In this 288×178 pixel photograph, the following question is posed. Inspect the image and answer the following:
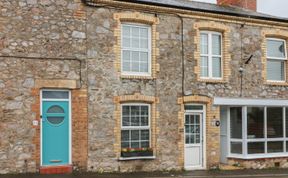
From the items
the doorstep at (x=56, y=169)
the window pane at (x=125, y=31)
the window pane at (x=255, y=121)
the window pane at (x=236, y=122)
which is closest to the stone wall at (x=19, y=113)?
the doorstep at (x=56, y=169)

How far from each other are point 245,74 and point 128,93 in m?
5.31

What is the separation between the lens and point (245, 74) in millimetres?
19734

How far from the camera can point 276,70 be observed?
20766 mm

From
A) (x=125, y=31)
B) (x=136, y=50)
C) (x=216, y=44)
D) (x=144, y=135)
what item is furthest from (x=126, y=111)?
(x=216, y=44)

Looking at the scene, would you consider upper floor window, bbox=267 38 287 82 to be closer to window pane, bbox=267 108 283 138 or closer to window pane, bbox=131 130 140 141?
window pane, bbox=267 108 283 138

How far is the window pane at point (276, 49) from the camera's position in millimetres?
20547

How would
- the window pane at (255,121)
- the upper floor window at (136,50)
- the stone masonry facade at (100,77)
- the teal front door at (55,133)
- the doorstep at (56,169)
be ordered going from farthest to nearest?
the window pane at (255,121)
the upper floor window at (136,50)
the teal front door at (55,133)
the doorstep at (56,169)
the stone masonry facade at (100,77)

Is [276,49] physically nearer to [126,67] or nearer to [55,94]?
[126,67]

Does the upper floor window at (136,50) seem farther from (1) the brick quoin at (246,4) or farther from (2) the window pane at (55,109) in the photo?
(1) the brick quoin at (246,4)

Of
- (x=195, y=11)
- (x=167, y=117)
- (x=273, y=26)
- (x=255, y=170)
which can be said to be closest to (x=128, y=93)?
(x=167, y=117)

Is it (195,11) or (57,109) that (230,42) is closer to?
(195,11)

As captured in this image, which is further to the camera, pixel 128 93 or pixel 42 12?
pixel 128 93

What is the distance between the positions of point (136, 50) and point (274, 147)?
7192 millimetres

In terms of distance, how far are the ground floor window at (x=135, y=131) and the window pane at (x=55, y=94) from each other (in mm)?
2114
